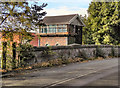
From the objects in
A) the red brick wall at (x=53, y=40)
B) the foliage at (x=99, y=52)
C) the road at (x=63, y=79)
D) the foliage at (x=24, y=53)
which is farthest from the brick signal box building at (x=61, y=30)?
the road at (x=63, y=79)

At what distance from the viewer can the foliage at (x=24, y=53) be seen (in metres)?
13.9

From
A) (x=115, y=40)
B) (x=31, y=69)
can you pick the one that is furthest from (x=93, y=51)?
(x=115, y=40)

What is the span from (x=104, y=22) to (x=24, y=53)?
31816 millimetres

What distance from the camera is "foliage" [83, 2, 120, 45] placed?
41500 mm

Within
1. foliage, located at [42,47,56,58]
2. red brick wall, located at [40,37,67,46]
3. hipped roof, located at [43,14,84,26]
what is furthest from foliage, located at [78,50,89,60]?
red brick wall, located at [40,37,67,46]

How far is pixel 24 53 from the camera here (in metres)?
14.2

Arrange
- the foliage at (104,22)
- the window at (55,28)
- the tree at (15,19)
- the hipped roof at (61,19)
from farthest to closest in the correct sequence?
the window at (55,28) < the foliage at (104,22) < the hipped roof at (61,19) < the tree at (15,19)

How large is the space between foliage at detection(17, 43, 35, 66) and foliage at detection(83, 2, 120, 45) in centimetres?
2964

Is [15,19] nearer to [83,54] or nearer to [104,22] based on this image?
[83,54]

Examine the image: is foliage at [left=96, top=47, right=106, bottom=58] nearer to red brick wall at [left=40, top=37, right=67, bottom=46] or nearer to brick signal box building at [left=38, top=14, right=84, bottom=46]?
brick signal box building at [left=38, top=14, right=84, bottom=46]

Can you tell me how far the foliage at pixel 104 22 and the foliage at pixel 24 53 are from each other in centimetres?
2964

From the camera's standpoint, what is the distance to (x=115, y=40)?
41.7m

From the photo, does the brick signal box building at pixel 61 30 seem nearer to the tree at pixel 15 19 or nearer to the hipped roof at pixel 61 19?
the hipped roof at pixel 61 19

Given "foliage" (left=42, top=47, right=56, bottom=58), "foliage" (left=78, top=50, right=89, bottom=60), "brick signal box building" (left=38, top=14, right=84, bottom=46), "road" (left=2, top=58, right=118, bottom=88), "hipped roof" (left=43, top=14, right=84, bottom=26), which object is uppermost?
"hipped roof" (left=43, top=14, right=84, bottom=26)
